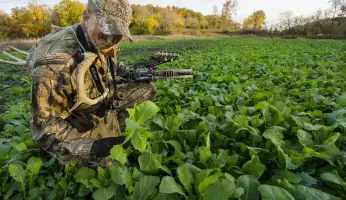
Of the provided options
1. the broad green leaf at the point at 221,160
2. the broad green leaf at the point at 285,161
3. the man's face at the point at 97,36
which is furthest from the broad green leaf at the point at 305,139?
the man's face at the point at 97,36

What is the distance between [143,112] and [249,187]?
92 centimetres

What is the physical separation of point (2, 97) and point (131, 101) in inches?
206

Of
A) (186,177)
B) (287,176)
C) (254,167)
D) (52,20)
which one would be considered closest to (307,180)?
(287,176)

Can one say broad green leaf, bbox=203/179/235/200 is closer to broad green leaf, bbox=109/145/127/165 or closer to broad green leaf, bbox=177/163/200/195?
broad green leaf, bbox=177/163/200/195

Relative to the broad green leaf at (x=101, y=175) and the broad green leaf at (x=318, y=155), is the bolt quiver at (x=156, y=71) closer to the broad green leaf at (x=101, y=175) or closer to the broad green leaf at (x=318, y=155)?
the broad green leaf at (x=101, y=175)

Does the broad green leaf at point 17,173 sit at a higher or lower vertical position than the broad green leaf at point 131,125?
lower

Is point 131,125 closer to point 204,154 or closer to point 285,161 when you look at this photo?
point 204,154

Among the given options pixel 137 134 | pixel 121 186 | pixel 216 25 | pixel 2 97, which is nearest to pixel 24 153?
pixel 121 186

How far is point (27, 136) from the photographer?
314 cm

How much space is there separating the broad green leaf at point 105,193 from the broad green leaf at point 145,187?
Answer: 0.18 m

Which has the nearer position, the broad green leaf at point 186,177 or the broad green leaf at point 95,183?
the broad green leaf at point 186,177

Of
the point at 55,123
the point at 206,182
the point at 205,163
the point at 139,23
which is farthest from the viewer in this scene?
the point at 139,23

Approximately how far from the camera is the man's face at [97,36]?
2498 mm

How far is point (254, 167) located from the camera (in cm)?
195
